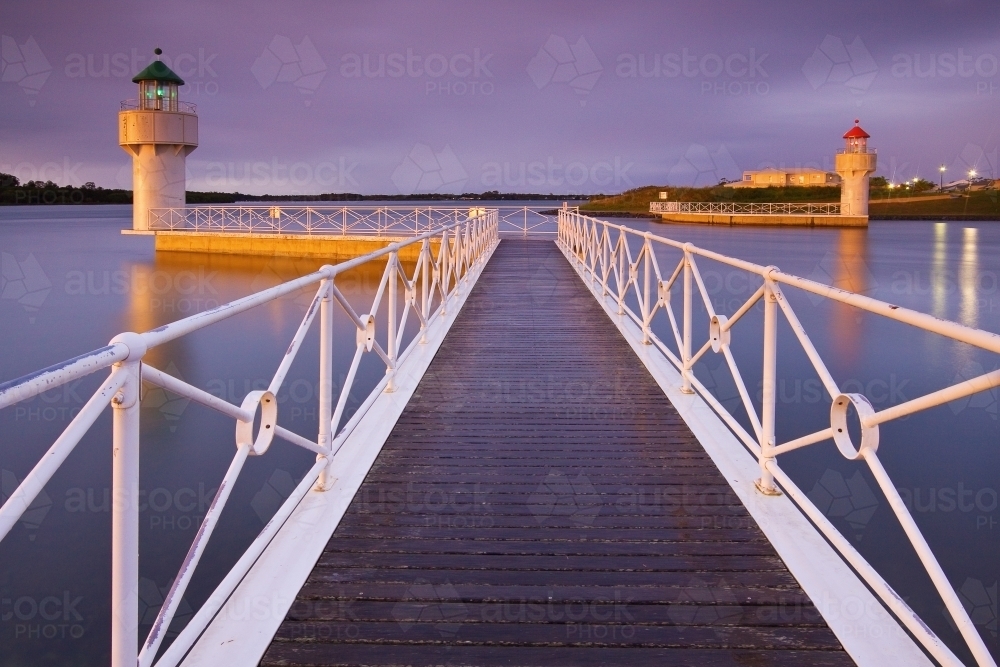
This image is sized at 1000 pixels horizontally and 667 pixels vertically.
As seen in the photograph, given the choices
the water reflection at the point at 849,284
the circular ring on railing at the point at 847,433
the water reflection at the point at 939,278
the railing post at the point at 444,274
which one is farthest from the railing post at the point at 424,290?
the water reflection at the point at 939,278

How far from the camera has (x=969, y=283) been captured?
18.0m

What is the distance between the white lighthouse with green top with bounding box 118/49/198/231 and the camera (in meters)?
23.7

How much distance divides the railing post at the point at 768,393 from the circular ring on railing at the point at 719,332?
55cm

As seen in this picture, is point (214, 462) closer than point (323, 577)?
No

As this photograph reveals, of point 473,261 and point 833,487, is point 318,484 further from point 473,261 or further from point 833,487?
point 473,261

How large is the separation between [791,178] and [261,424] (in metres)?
62.0

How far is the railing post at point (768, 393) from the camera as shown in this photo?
2.70 metres

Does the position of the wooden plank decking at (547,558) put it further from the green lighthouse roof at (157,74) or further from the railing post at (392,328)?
the green lighthouse roof at (157,74)

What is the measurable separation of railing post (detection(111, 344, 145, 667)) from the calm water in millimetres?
2829

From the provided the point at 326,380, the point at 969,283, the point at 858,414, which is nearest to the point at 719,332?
the point at 858,414

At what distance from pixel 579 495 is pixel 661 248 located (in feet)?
92.3

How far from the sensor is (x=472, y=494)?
9.12 feet

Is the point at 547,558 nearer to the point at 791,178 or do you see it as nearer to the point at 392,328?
the point at 392,328

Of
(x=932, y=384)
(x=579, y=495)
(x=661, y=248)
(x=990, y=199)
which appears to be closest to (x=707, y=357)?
(x=932, y=384)
